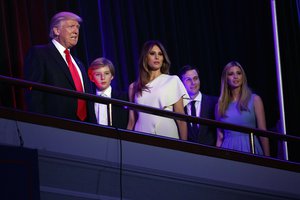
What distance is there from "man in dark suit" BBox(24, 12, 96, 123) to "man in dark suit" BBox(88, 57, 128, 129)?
0.53ft

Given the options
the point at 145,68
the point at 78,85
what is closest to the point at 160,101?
the point at 145,68

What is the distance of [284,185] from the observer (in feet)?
20.1

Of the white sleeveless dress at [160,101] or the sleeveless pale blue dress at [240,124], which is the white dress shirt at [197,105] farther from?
the white sleeveless dress at [160,101]

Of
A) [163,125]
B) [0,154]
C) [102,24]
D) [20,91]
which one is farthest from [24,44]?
[0,154]

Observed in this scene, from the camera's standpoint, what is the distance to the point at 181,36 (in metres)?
8.15

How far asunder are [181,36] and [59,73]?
261cm

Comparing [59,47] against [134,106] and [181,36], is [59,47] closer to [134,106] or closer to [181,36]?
[134,106]

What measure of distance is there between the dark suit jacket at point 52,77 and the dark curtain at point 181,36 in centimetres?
86

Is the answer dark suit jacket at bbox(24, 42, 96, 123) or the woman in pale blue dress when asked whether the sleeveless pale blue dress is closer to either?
the woman in pale blue dress

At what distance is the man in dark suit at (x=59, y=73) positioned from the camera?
545cm

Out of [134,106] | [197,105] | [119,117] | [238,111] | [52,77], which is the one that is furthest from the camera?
[197,105]

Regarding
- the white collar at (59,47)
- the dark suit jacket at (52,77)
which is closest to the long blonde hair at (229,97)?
the dark suit jacket at (52,77)

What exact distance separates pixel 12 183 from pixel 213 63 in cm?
376

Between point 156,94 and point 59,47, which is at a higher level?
point 59,47
